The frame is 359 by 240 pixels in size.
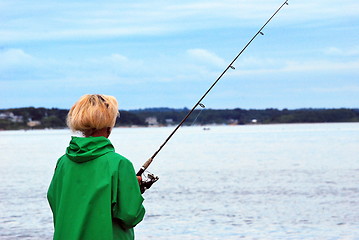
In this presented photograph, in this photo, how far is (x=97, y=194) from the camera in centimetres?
274

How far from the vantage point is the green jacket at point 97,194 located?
2717mm

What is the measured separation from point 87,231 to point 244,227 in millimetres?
10660

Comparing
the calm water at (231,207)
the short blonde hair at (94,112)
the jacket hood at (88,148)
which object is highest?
the short blonde hair at (94,112)

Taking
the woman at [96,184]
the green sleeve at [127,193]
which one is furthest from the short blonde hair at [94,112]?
the green sleeve at [127,193]

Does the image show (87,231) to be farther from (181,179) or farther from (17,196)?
(181,179)

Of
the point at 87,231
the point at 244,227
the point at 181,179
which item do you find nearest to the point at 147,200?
the point at 244,227

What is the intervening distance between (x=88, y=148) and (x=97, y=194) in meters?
0.18

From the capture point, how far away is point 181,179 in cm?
2695

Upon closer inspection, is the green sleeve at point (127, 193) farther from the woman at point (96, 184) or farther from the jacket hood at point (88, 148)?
the jacket hood at point (88, 148)

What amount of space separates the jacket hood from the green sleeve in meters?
0.10

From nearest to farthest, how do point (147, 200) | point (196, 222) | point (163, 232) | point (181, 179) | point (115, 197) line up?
point (115, 197), point (163, 232), point (196, 222), point (147, 200), point (181, 179)

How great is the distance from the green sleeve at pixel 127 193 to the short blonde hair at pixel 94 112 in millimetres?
194

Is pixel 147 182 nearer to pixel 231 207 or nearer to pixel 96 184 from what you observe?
pixel 96 184

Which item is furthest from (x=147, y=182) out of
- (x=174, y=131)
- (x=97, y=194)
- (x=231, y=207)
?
(x=231, y=207)
